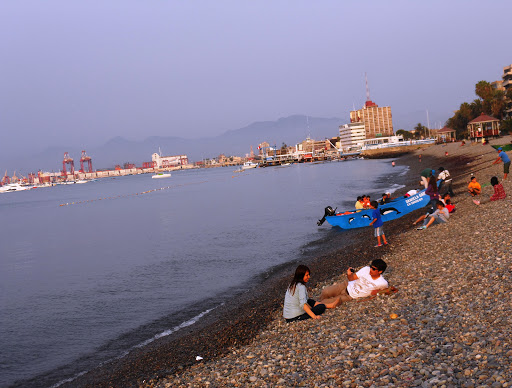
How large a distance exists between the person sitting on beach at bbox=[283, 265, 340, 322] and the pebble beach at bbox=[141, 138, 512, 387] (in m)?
0.19

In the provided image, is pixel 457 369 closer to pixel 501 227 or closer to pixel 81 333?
pixel 501 227

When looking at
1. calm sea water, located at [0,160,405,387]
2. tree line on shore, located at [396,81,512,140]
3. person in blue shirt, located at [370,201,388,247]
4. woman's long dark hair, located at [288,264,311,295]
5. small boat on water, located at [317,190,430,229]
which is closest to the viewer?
woman's long dark hair, located at [288,264,311,295]

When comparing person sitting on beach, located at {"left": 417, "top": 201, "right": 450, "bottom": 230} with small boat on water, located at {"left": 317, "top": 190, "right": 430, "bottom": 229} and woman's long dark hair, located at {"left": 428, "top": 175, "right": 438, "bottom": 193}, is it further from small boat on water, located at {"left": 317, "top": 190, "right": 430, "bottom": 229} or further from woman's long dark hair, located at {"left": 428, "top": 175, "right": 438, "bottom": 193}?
small boat on water, located at {"left": 317, "top": 190, "right": 430, "bottom": 229}

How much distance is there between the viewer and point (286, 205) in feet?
162

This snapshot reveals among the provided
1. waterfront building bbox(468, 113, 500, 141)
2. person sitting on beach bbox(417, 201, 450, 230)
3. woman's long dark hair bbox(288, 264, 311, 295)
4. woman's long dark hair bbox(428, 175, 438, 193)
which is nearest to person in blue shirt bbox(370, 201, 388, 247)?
person sitting on beach bbox(417, 201, 450, 230)

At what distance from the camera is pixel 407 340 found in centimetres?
705

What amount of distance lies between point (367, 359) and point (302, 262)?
13207 mm

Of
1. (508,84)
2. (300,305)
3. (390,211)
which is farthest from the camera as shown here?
(508,84)

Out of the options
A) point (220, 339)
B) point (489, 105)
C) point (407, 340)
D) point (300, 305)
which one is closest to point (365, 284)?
point (300, 305)

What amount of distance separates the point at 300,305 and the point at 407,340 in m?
2.99

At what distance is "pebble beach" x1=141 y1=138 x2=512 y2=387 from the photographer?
6.00 meters

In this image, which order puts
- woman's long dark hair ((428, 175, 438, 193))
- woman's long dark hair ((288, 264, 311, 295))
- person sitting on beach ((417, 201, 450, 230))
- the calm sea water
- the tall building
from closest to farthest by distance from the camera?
1. woman's long dark hair ((288, 264, 311, 295))
2. the calm sea water
3. person sitting on beach ((417, 201, 450, 230))
4. woman's long dark hair ((428, 175, 438, 193))
5. the tall building

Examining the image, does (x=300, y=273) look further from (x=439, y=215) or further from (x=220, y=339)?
(x=439, y=215)

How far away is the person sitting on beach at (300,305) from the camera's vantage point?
954cm
